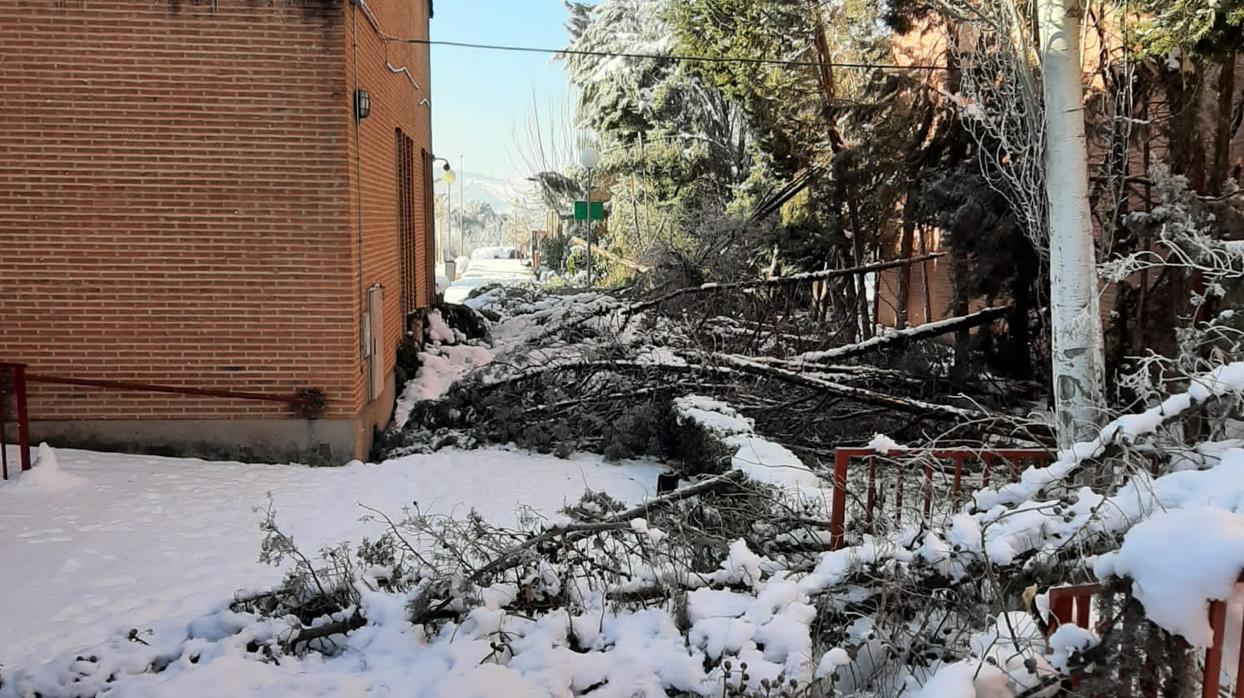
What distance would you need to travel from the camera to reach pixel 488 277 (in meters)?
42.9

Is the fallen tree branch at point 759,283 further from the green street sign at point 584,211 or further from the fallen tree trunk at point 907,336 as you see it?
the green street sign at point 584,211

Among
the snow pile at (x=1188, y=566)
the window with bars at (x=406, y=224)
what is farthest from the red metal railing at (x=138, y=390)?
the snow pile at (x=1188, y=566)

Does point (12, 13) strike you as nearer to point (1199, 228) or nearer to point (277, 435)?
point (277, 435)

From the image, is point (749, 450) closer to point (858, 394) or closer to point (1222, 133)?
point (858, 394)

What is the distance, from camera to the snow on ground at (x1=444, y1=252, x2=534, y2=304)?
3322 centimetres

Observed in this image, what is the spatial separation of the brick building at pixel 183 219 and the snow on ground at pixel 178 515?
566 mm

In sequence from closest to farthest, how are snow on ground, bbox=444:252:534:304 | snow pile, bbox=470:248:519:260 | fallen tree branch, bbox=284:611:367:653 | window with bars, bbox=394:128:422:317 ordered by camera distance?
fallen tree branch, bbox=284:611:367:653 → window with bars, bbox=394:128:422:317 → snow on ground, bbox=444:252:534:304 → snow pile, bbox=470:248:519:260

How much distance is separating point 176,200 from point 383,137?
3.62 m

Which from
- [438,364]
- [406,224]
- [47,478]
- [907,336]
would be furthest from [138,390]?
[907,336]

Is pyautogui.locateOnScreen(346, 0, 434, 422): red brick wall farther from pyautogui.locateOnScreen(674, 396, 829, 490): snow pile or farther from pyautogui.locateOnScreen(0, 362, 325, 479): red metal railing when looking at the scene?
pyautogui.locateOnScreen(674, 396, 829, 490): snow pile

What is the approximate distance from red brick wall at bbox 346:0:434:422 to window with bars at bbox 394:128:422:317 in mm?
261

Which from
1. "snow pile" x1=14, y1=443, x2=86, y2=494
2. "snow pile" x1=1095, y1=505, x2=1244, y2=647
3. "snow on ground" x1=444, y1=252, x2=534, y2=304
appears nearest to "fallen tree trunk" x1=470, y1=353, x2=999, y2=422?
"snow pile" x1=14, y1=443, x2=86, y2=494

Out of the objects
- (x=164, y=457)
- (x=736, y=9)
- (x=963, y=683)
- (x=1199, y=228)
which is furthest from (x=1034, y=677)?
(x=736, y=9)

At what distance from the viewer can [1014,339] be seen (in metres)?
10.7
